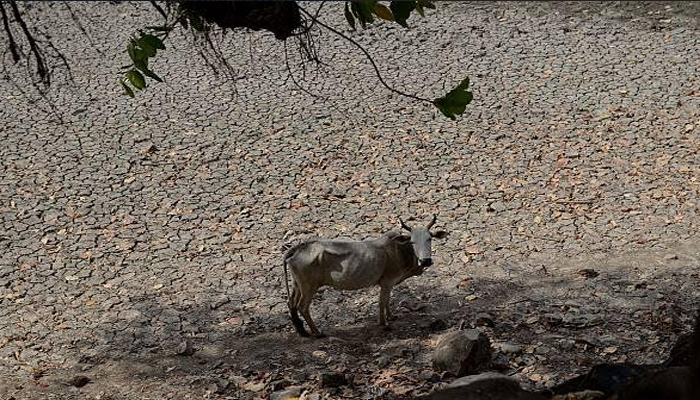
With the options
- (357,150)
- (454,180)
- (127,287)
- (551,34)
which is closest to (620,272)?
(454,180)

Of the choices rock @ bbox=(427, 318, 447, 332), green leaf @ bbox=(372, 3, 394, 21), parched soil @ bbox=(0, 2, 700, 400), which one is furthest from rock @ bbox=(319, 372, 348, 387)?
green leaf @ bbox=(372, 3, 394, 21)

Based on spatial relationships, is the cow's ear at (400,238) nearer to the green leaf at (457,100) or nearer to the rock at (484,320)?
the rock at (484,320)

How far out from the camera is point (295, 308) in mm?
7500

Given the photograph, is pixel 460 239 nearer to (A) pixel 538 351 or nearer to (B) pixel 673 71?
(A) pixel 538 351

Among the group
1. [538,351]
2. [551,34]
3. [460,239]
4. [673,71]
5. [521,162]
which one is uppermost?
[551,34]

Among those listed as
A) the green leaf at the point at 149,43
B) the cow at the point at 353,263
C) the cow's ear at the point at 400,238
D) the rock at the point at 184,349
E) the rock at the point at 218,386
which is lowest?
the rock at the point at 218,386

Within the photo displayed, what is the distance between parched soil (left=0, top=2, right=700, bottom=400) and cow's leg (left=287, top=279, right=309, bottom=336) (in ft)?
0.34

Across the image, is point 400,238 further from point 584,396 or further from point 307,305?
point 584,396

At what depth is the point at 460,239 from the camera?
350 inches

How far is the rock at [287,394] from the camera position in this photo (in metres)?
6.71

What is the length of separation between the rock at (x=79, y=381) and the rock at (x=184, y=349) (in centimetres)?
65

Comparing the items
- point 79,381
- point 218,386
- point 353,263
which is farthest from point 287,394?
point 79,381

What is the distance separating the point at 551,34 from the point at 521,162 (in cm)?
299

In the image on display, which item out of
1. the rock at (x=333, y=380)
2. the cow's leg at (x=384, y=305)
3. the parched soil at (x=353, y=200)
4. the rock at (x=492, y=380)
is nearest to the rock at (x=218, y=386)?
the parched soil at (x=353, y=200)
